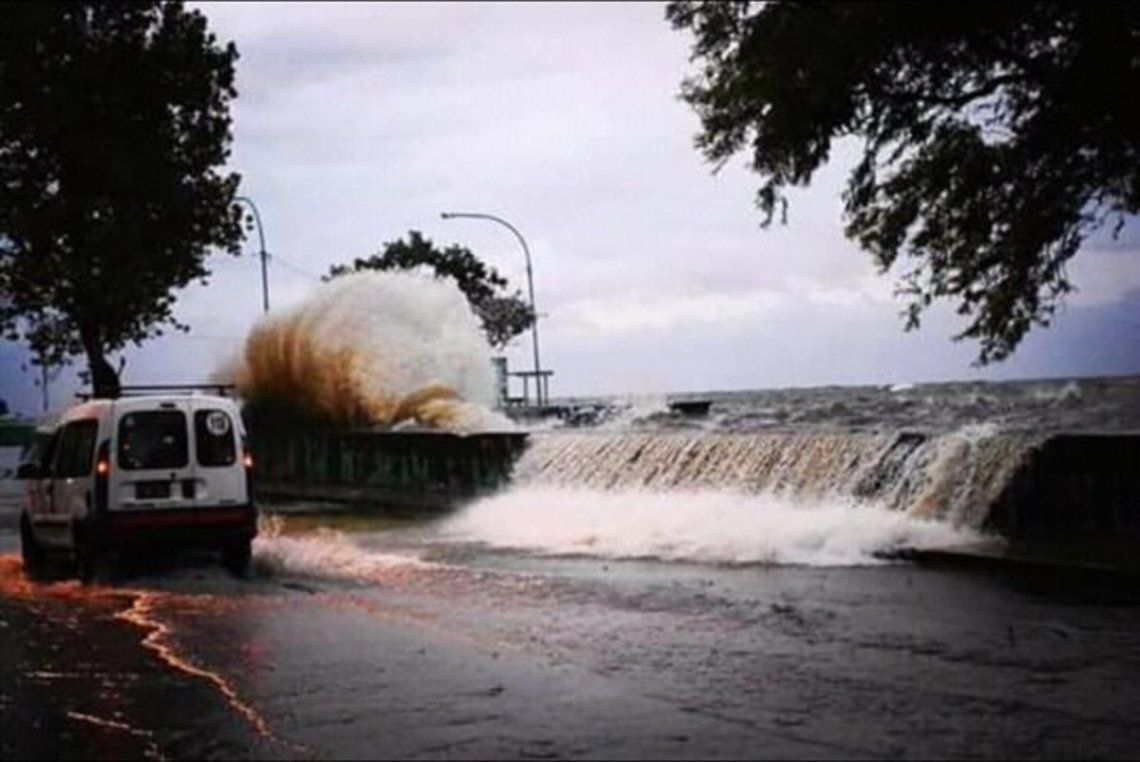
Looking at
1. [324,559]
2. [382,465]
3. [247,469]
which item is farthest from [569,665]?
[382,465]

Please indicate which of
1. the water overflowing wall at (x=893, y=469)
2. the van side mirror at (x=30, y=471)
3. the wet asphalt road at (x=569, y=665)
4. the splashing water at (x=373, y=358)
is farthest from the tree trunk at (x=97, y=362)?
the wet asphalt road at (x=569, y=665)

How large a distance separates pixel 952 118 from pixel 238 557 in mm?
9250

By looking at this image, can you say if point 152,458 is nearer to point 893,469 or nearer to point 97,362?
point 893,469

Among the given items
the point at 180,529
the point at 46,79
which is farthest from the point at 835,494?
the point at 46,79

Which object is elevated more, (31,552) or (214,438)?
(214,438)

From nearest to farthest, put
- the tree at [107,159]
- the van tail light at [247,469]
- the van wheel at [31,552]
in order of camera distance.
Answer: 1. the van tail light at [247,469]
2. the van wheel at [31,552]
3. the tree at [107,159]

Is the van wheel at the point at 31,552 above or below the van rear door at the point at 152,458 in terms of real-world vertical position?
below

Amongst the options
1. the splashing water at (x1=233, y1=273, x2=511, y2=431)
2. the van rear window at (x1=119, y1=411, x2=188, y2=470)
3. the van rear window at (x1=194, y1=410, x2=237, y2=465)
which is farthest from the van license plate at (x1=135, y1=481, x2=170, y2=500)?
the splashing water at (x1=233, y1=273, x2=511, y2=431)

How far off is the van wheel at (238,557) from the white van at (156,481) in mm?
11

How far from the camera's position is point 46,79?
125 ft

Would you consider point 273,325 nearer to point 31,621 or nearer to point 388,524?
point 388,524

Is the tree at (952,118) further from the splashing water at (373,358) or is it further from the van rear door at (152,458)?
the splashing water at (373,358)

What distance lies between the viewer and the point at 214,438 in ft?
55.1

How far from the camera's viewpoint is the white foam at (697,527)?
18984 millimetres
